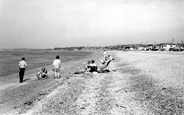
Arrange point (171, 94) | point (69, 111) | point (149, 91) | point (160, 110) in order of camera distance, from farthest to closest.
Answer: point (149, 91)
point (171, 94)
point (69, 111)
point (160, 110)

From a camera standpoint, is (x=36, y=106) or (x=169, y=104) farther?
(x=36, y=106)

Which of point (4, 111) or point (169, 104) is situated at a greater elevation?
point (169, 104)

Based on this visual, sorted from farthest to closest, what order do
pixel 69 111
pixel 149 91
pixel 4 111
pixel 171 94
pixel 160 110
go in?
pixel 149 91 → pixel 171 94 → pixel 4 111 → pixel 69 111 → pixel 160 110

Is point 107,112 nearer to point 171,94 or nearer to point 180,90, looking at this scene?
point 171,94

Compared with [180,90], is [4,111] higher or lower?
lower

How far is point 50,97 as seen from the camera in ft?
28.7

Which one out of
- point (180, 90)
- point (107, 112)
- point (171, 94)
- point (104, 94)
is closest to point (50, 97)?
point (104, 94)

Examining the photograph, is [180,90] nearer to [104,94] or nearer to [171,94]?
[171,94]

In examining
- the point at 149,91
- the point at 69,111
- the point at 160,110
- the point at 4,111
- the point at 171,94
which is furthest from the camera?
the point at 149,91

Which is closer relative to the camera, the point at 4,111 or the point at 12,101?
the point at 4,111

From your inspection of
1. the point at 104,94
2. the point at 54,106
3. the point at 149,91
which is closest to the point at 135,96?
the point at 149,91

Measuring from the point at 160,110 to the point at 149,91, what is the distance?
237cm

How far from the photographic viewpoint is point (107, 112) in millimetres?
6355

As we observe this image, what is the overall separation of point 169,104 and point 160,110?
755 mm
